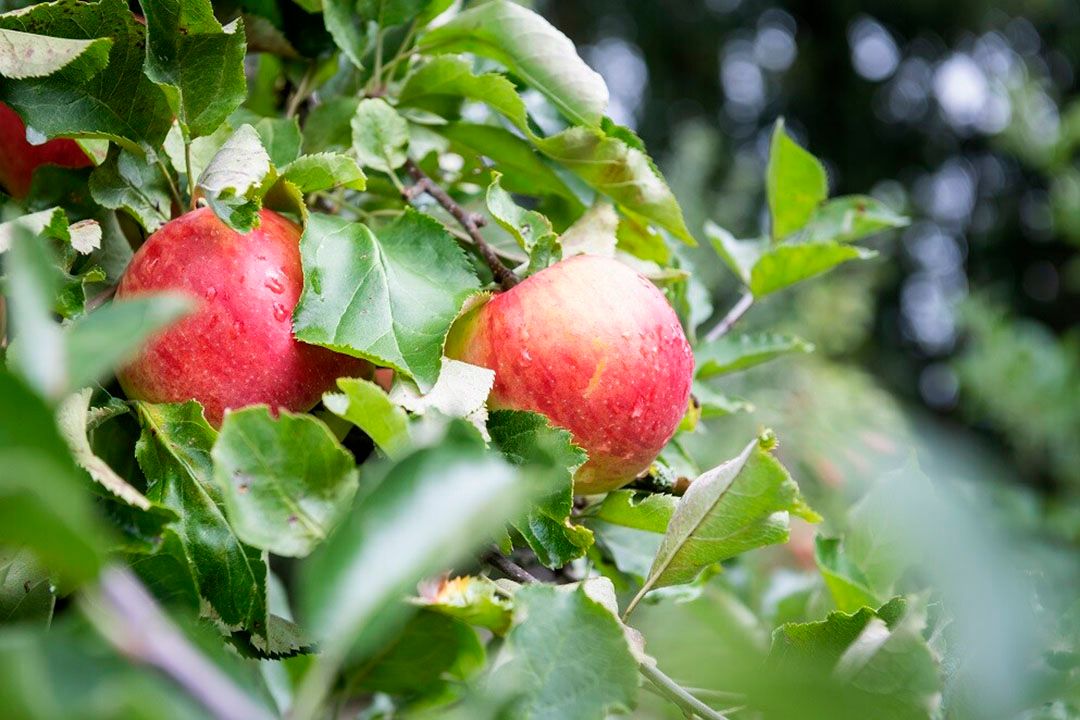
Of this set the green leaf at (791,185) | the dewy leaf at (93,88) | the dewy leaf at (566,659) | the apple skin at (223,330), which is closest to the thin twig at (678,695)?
the dewy leaf at (566,659)

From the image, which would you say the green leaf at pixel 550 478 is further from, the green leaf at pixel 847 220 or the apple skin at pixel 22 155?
the green leaf at pixel 847 220

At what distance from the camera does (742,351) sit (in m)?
0.59

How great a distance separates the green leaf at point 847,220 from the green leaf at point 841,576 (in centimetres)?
22

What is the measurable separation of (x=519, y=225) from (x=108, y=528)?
207mm

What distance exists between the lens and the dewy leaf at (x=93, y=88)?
0.35 metres

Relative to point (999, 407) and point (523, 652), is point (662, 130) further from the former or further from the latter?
point (523, 652)

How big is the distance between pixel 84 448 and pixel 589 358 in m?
0.18

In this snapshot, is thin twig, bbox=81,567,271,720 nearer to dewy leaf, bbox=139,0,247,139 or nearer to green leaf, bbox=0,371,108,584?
green leaf, bbox=0,371,108,584

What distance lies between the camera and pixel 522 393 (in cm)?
38

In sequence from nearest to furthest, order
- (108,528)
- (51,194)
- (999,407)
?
(108,528) → (51,194) → (999,407)

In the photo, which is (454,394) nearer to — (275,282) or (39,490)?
(275,282)

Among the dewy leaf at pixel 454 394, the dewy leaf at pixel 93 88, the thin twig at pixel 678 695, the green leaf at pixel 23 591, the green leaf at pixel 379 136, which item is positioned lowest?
the green leaf at pixel 23 591

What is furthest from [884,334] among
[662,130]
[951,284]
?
[662,130]

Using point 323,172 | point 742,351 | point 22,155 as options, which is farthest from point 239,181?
point 742,351
